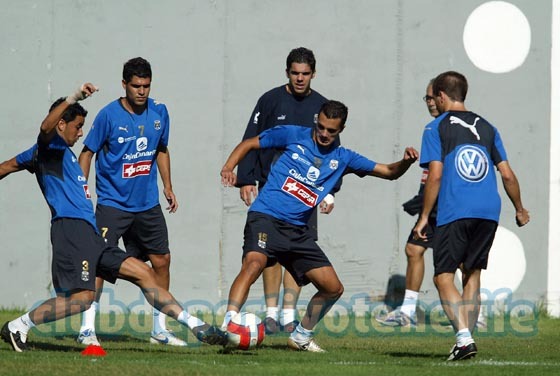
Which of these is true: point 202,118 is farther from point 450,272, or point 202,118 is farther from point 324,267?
point 450,272

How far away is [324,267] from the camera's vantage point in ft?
27.1

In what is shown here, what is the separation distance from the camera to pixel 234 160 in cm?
828

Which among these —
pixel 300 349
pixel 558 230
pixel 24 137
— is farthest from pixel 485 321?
pixel 24 137

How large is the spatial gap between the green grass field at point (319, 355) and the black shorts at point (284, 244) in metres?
0.68

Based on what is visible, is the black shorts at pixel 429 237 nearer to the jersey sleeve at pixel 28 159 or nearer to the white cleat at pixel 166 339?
the white cleat at pixel 166 339

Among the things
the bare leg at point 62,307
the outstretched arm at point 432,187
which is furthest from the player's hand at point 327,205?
the bare leg at point 62,307

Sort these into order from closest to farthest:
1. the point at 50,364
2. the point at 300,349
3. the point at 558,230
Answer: the point at 50,364 → the point at 300,349 → the point at 558,230

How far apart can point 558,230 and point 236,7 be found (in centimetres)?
425

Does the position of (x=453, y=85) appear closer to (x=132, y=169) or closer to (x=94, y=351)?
(x=132, y=169)

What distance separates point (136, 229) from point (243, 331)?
1.98m

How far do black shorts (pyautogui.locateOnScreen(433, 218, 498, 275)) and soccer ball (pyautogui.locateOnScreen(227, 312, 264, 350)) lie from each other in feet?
4.67

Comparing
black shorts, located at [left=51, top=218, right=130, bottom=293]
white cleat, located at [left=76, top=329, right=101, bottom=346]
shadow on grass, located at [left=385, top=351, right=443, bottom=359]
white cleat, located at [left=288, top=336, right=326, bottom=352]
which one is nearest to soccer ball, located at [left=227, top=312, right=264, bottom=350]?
white cleat, located at [left=288, top=336, right=326, bottom=352]

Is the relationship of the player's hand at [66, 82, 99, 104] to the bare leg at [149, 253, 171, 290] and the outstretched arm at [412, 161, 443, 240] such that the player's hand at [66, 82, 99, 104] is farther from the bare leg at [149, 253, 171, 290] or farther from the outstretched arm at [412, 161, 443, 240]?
the outstretched arm at [412, 161, 443, 240]

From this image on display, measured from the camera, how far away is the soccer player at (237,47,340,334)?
31.4ft
